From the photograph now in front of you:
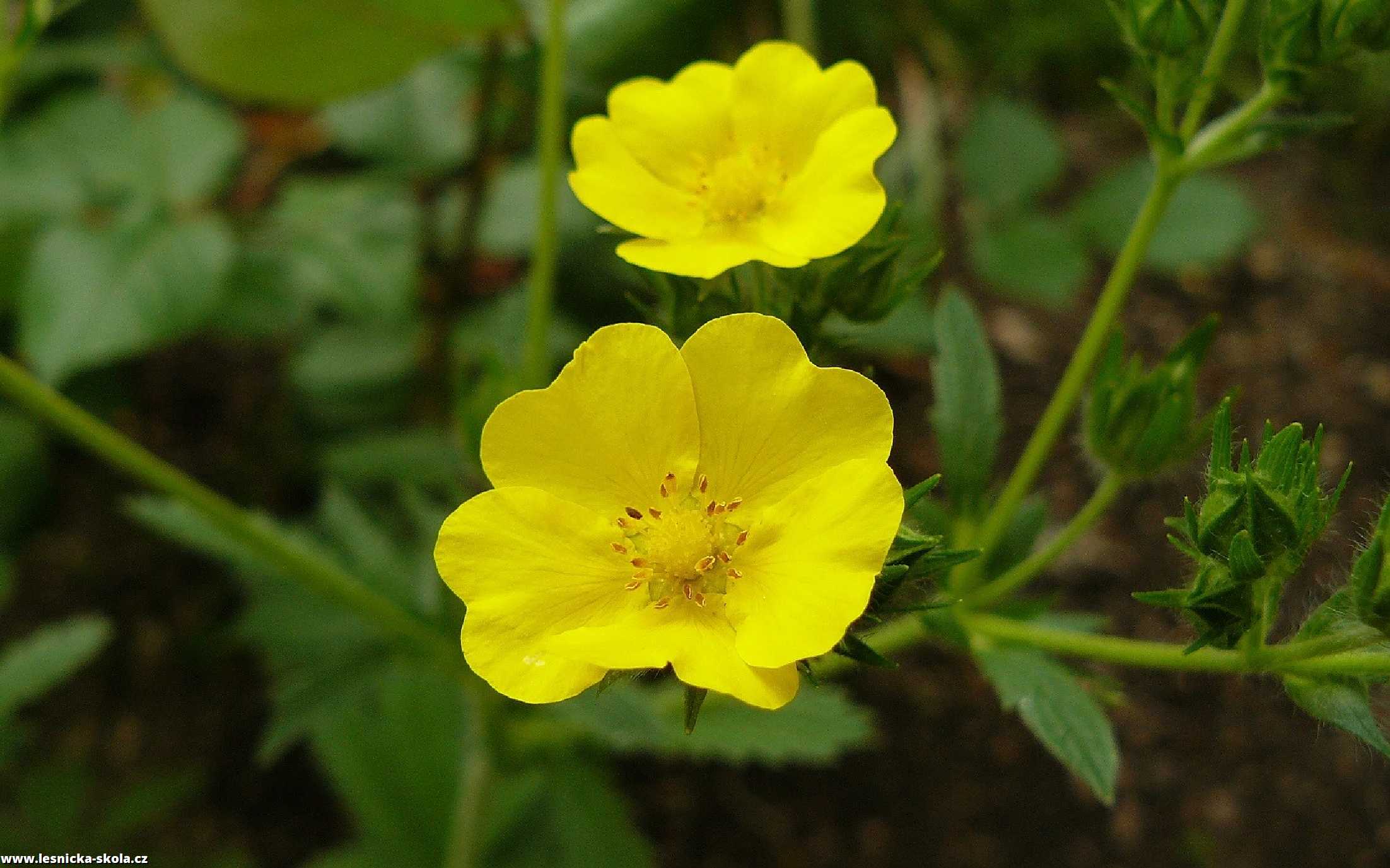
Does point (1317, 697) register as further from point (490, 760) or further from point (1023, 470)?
point (490, 760)

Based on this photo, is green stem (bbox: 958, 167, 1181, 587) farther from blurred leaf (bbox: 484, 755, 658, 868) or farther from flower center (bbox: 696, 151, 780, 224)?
blurred leaf (bbox: 484, 755, 658, 868)

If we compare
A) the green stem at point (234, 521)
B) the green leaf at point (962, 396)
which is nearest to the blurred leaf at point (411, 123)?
the green stem at point (234, 521)

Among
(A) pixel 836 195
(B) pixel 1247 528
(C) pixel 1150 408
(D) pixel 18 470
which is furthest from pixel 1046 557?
(D) pixel 18 470

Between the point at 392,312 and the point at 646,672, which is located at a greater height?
the point at 646,672

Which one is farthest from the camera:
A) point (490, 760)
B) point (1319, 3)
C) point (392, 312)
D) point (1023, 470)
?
Answer: point (392, 312)

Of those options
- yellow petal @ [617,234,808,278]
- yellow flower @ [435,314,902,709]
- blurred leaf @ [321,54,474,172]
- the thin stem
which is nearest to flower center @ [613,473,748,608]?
yellow flower @ [435,314,902,709]

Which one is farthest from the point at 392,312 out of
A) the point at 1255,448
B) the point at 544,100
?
the point at 1255,448

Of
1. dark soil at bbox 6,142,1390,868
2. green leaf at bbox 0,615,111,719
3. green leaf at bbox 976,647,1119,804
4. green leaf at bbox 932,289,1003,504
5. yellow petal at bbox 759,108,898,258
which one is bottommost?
dark soil at bbox 6,142,1390,868
